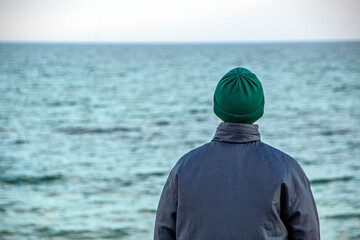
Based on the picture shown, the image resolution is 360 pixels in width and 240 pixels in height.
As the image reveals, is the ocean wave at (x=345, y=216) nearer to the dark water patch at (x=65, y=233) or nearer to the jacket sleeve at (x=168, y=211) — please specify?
the dark water patch at (x=65, y=233)

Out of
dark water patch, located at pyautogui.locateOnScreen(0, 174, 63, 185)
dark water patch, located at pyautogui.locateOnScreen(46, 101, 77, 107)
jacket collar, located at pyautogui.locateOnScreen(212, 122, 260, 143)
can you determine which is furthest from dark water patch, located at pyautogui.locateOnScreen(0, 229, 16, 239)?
dark water patch, located at pyautogui.locateOnScreen(46, 101, 77, 107)

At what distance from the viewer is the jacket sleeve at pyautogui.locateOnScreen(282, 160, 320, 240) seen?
1744 millimetres

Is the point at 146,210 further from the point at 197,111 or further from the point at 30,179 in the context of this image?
the point at 197,111

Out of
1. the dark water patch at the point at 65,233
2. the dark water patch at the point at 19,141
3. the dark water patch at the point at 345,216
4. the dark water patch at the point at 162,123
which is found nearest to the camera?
the dark water patch at the point at 65,233

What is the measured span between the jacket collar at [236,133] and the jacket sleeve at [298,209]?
0.20 m

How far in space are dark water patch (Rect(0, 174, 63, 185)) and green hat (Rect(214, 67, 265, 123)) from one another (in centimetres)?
851

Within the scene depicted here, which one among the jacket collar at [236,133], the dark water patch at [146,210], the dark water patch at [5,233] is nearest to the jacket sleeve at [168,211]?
the jacket collar at [236,133]

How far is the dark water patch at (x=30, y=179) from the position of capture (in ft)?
32.3

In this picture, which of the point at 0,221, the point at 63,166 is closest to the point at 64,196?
the point at 0,221

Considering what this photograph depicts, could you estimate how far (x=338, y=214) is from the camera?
7.53 metres

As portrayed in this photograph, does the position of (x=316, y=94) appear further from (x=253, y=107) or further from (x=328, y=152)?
(x=253, y=107)

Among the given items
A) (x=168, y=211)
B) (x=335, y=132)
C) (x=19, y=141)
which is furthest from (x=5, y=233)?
(x=335, y=132)

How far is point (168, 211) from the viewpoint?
1.87m

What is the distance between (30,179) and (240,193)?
355 inches
